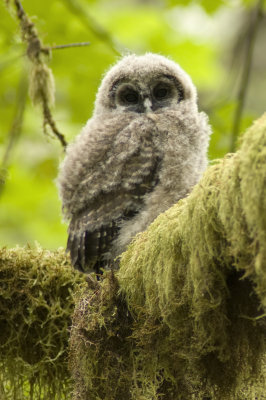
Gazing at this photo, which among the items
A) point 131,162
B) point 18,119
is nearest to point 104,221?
point 131,162

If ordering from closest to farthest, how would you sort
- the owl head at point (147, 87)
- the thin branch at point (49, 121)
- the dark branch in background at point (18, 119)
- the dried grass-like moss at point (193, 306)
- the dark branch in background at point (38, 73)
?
the dried grass-like moss at point (193, 306)
the owl head at point (147, 87)
the dark branch in background at point (38, 73)
the thin branch at point (49, 121)
the dark branch in background at point (18, 119)

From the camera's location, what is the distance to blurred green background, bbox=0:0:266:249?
4.19m

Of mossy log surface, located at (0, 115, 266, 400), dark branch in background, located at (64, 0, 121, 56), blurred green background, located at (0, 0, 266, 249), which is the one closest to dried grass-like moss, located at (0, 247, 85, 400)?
mossy log surface, located at (0, 115, 266, 400)

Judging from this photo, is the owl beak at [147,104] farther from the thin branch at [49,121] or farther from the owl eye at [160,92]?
the thin branch at [49,121]

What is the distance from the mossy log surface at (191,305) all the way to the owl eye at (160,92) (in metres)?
1.35

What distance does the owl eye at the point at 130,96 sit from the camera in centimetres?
318

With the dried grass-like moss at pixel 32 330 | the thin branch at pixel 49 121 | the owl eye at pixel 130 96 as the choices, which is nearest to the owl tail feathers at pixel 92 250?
the dried grass-like moss at pixel 32 330

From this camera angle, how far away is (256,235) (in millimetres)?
1331

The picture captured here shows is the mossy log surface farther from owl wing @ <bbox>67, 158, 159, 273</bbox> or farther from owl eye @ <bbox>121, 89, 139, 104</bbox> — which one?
owl eye @ <bbox>121, 89, 139, 104</bbox>

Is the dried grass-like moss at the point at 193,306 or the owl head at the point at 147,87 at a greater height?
the owl head at the point at 147,87

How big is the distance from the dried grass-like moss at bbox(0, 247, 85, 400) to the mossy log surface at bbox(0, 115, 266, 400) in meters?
0.46

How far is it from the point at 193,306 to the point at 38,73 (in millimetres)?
2486

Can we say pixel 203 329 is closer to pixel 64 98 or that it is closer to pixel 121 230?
pixel 121 230

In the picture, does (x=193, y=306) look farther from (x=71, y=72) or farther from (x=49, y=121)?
(x=71, y=72)
